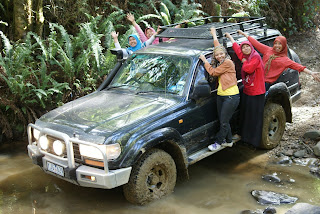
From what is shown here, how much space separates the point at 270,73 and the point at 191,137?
1874mm

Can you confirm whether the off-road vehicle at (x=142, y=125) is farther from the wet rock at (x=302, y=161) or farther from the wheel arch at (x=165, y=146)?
the wet rock at (x=302, y=161)

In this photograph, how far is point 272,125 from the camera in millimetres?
6852

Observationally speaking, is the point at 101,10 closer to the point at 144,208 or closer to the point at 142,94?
the point at 142,94

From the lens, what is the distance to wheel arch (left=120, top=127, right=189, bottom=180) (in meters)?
4.56

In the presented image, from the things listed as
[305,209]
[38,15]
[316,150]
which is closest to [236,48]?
[316,150]

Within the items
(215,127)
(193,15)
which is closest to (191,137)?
(215,127)

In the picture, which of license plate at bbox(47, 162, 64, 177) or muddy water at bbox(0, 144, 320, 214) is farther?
muddy water at bbox(0, 144, 320, 214)

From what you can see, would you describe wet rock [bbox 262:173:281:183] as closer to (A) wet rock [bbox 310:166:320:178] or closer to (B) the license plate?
(A) wet rock [bbox 310:166:320:178]

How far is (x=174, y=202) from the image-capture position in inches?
201

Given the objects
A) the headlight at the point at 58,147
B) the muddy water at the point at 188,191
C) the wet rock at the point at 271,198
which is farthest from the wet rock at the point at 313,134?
the headlight at the point at 58,147

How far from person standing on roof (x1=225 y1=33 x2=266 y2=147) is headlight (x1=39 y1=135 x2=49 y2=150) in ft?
10.1

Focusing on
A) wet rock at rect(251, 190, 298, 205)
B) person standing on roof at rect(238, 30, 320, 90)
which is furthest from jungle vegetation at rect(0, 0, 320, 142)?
wet rock at rect(251, 190, 298, 205)

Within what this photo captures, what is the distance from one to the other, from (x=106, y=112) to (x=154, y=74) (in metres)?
1.04

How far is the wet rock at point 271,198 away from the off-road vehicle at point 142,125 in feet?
2.98
